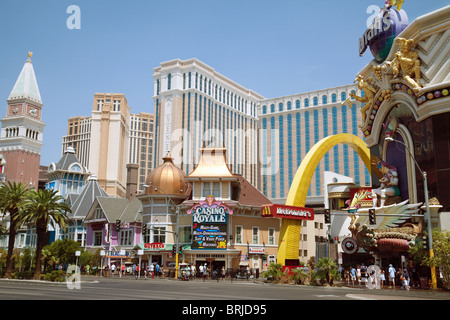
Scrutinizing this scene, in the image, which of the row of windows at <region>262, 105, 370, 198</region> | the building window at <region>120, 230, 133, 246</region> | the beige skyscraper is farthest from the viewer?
the beige skyscraper

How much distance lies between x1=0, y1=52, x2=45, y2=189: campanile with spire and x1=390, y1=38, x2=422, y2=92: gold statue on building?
119 m

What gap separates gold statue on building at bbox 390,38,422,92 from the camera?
3744cm

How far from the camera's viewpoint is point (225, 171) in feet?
193

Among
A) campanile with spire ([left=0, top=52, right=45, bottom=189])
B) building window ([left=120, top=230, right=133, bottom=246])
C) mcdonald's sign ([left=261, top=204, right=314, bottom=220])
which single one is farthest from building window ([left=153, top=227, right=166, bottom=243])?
campanile with spire ([left=0, top=52, right=45, bottom=189])

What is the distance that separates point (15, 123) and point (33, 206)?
105827 mm

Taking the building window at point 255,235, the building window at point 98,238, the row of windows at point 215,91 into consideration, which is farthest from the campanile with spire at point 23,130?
the building window at point 255,235

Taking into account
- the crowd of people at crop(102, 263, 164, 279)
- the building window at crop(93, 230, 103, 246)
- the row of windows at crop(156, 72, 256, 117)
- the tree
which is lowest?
the crowd of people at crop(102, 263, 164, 279)

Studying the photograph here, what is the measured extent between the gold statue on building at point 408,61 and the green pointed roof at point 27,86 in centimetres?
12279

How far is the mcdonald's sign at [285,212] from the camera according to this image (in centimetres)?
4172

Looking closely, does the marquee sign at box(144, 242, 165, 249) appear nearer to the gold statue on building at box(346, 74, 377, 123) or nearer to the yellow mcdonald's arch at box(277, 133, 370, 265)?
the yellow mcdonald's arch at box(277, 133, 370, 265)

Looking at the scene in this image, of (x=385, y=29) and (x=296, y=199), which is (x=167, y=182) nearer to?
(x=296, y=199)

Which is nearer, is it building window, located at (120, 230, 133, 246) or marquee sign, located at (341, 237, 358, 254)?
marquee sign, located at (341, 237, 358, 254)

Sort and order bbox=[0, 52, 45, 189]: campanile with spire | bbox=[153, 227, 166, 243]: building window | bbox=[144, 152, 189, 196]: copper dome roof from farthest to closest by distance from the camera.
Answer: bbox=[0, 52, 45, 189]: campanile with spire
bbox=[144, 152, 189, 196]: copper dome roof
bbox=[153, 227, 166, 243]: building window
